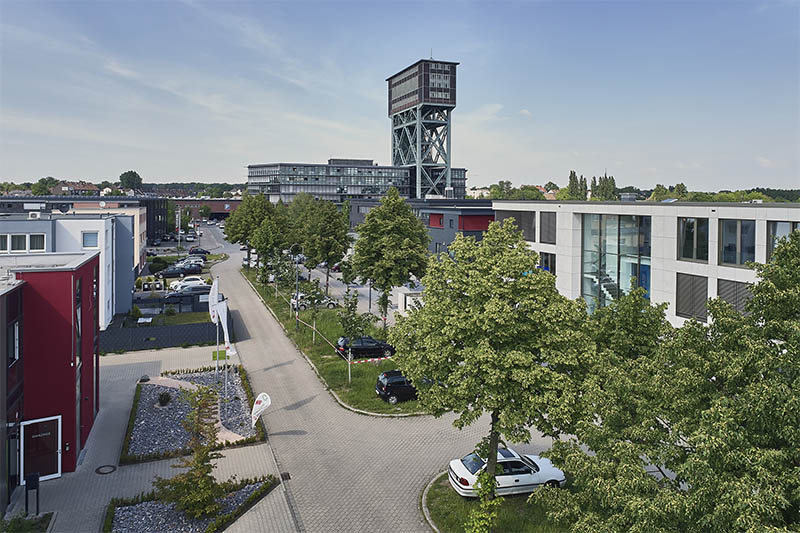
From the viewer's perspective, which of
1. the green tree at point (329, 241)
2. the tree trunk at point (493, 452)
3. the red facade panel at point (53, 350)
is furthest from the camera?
the green tree at point (329, 241)

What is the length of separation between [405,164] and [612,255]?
399 ft

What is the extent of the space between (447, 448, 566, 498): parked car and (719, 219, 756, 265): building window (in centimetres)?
1171

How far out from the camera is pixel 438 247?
182 ft

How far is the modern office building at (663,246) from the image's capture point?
22656 mm

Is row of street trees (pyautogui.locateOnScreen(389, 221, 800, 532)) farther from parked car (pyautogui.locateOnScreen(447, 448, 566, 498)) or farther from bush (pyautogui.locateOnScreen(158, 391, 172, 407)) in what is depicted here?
bush (pyautogui.locateOnScreen(158, 391, 172, 407))

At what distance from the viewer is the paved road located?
16.5 metres

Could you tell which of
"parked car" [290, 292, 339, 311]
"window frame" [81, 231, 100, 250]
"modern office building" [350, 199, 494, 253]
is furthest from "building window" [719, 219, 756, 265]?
"window frame" [81, 231, 100, 250]

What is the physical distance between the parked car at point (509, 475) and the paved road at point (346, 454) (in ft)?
4.65

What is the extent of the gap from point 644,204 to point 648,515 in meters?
21.2

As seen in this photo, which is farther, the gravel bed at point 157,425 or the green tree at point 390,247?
the green tree at point 390,247

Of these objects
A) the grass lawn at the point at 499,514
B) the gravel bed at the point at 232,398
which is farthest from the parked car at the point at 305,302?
the grass lawn at the point at 499,514

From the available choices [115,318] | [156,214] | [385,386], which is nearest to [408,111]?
[156,214]

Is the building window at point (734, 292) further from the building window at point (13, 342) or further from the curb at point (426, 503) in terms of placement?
the building window at point (13, 342)

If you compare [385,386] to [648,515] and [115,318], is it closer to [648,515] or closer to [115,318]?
[648,515]
